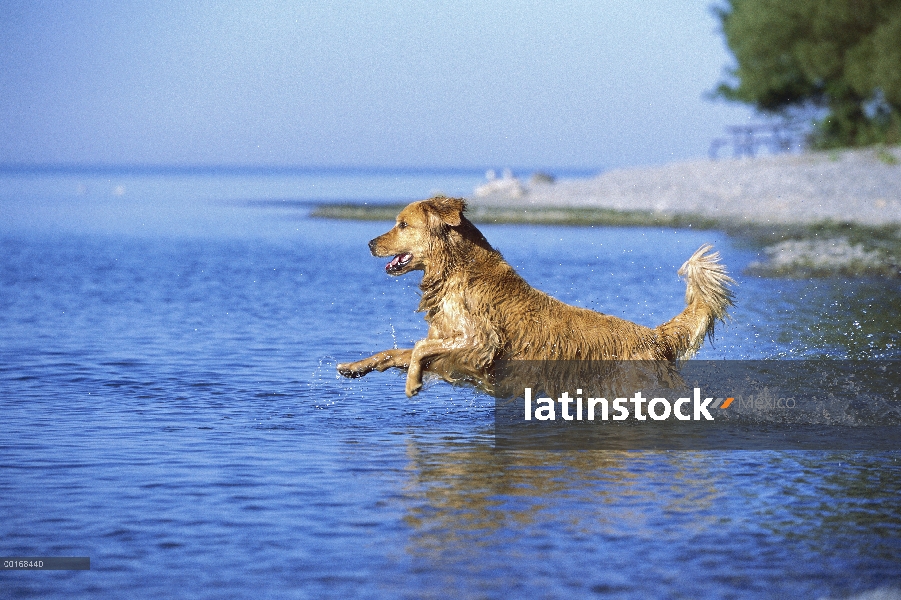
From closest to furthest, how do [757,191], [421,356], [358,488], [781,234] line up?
[358,488], [421,356], [781,234], [757,191]

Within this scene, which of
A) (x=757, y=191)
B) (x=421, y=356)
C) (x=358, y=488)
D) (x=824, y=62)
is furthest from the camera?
(x=824, y=62)

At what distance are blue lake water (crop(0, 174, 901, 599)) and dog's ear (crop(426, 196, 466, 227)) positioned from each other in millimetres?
1682

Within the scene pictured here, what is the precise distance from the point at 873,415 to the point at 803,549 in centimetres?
374

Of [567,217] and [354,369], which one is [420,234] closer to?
[354,369]

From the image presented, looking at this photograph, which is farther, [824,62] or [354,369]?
[824,62]

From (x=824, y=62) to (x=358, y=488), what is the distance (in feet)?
143

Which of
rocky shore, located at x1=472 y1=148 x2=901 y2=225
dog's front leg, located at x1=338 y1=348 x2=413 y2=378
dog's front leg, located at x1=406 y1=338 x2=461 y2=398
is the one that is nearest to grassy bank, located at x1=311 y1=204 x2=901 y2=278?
rocky shore, located at x1=472 y1=148 x2=901 y2=225

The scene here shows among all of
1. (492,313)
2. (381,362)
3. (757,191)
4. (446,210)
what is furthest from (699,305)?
(757,191)

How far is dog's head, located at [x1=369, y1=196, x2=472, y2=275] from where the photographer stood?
8.49 m

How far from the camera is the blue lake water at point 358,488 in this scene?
5621 mm

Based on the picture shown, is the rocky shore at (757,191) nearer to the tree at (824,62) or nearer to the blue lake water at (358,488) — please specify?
the tree at (824,62)

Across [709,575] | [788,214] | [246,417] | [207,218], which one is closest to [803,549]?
[709,575]

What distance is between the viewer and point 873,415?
9352 mm

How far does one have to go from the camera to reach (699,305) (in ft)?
28.0
